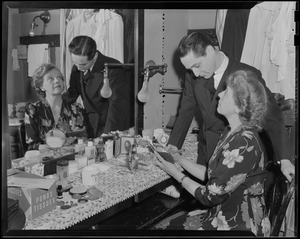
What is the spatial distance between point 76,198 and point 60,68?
1.70 ft

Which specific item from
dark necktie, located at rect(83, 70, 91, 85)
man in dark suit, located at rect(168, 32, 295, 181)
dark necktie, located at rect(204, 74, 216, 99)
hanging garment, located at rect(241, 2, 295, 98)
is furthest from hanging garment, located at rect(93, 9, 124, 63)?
hanging garment, located at rect(241, 2, 295, 98)

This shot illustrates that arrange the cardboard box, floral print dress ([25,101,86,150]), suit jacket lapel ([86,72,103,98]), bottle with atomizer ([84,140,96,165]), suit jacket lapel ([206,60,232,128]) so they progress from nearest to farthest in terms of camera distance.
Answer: the cardboard box → suit jacket lapel ([206,60,232,128]) → floral print dress ([25,101,86,150]) → suit jacket lapel ([86,72,103,98]) → bottle with atomizer ([84,140,96,165])

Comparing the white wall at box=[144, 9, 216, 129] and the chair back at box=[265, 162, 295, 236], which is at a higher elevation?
the white wall at box=[144, 9, 216, 129]

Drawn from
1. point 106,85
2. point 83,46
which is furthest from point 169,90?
point 83,46

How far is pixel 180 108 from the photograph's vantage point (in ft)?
5.10

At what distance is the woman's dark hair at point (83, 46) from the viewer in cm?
149

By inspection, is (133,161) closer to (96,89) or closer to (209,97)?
(96,89)

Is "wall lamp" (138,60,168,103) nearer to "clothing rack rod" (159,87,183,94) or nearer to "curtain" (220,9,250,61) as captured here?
"clothing rack rod" (159,87,183,94)

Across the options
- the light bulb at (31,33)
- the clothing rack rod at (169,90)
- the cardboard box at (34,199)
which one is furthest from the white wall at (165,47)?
the cardboard box at (34,199)

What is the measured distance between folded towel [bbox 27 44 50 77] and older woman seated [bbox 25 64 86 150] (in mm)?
17

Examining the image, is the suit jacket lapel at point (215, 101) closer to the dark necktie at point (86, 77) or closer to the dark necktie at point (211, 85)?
the dark necktie at point (211, 85)

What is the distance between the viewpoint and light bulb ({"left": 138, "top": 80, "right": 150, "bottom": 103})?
166cm

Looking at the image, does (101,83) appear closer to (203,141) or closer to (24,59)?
(24,59)

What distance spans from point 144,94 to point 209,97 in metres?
0.34
